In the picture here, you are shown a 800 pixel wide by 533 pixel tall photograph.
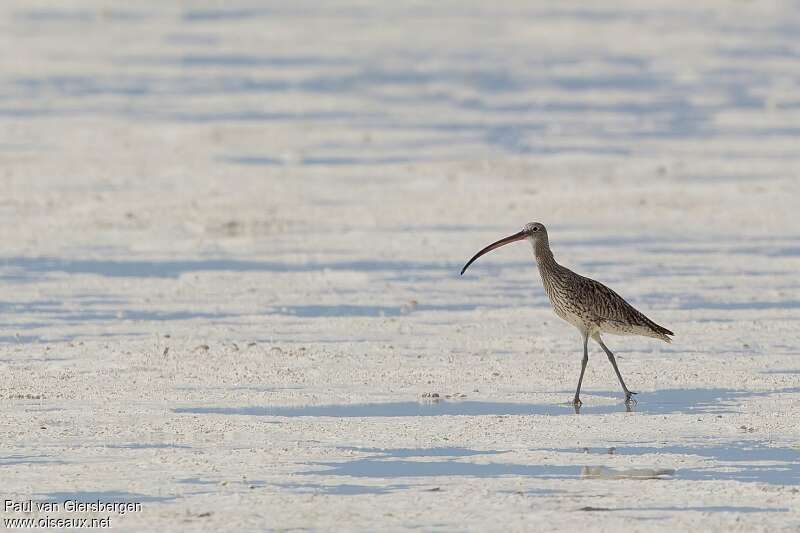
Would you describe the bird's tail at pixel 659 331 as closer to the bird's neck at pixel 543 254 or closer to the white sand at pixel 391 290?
the white sand at pixel 391 290

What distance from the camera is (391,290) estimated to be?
13453mm

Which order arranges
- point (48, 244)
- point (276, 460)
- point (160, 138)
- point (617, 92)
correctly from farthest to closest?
point (617, 92)
point (160, 138)
point (48, 244)
point (276, 460)

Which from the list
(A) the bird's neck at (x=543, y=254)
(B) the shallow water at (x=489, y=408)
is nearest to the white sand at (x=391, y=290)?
(B) the shallow water at (x=489, y=408)

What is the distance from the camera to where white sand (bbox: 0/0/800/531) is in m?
8.24

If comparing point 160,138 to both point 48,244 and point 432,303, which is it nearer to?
point 48,244

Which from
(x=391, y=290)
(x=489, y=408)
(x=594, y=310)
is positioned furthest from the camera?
(x=391, y=290)

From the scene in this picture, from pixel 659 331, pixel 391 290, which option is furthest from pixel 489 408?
pixel 391 290

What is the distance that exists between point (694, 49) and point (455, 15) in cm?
747

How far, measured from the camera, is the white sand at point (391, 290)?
27.0 feet

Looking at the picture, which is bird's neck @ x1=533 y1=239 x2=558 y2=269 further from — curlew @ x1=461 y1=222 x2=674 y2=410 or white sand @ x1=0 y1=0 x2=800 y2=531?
white sand @ x1=0 y1=0 x2=800 y2=531

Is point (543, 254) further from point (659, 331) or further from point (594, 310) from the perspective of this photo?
point (659, 331)

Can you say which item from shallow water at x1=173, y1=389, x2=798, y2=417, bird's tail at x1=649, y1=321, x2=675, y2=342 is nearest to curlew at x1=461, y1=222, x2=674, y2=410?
bird's tail at x1=649, y1=321, x2=675, y2=342

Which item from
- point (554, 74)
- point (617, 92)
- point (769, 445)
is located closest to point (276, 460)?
point (769, 445)

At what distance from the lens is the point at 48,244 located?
50.2ft
